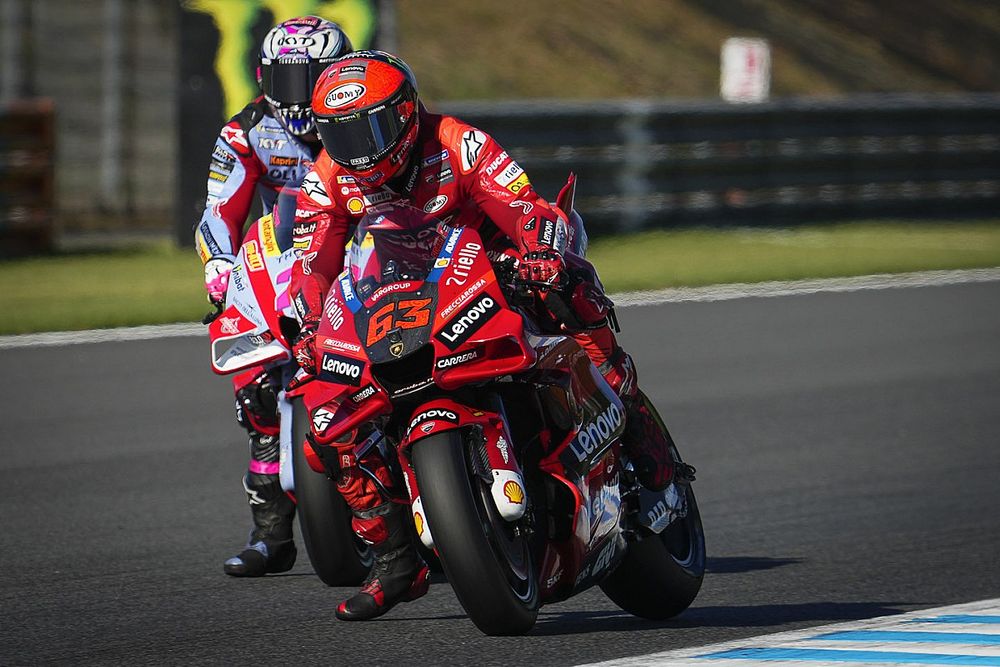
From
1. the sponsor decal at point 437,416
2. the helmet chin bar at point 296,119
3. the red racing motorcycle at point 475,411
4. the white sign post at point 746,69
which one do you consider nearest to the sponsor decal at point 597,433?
the red racing motorcycle at point 475,411

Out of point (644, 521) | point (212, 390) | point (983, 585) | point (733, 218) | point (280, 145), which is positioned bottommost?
point (733, 218)

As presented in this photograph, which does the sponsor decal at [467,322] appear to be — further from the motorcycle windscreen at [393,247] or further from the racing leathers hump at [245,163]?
the racing leathers hump at [245,163]

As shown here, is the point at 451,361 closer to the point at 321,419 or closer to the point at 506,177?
the point at 321,419

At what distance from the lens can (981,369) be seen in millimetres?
11031

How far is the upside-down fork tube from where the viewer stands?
179 inches

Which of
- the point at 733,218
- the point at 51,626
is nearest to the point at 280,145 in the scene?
the point at 51,626

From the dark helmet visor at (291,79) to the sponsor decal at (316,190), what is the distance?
0.93 metres

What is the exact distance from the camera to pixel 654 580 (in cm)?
533

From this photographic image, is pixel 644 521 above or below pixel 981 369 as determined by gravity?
above

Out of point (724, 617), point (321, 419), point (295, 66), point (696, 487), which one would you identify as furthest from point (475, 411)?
point (696, 487)

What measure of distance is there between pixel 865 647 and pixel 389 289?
1645 mm

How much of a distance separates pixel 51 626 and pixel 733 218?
1309cm

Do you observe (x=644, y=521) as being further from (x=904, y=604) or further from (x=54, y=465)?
(x=54, y=465)

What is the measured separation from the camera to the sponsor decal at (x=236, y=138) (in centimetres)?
674
